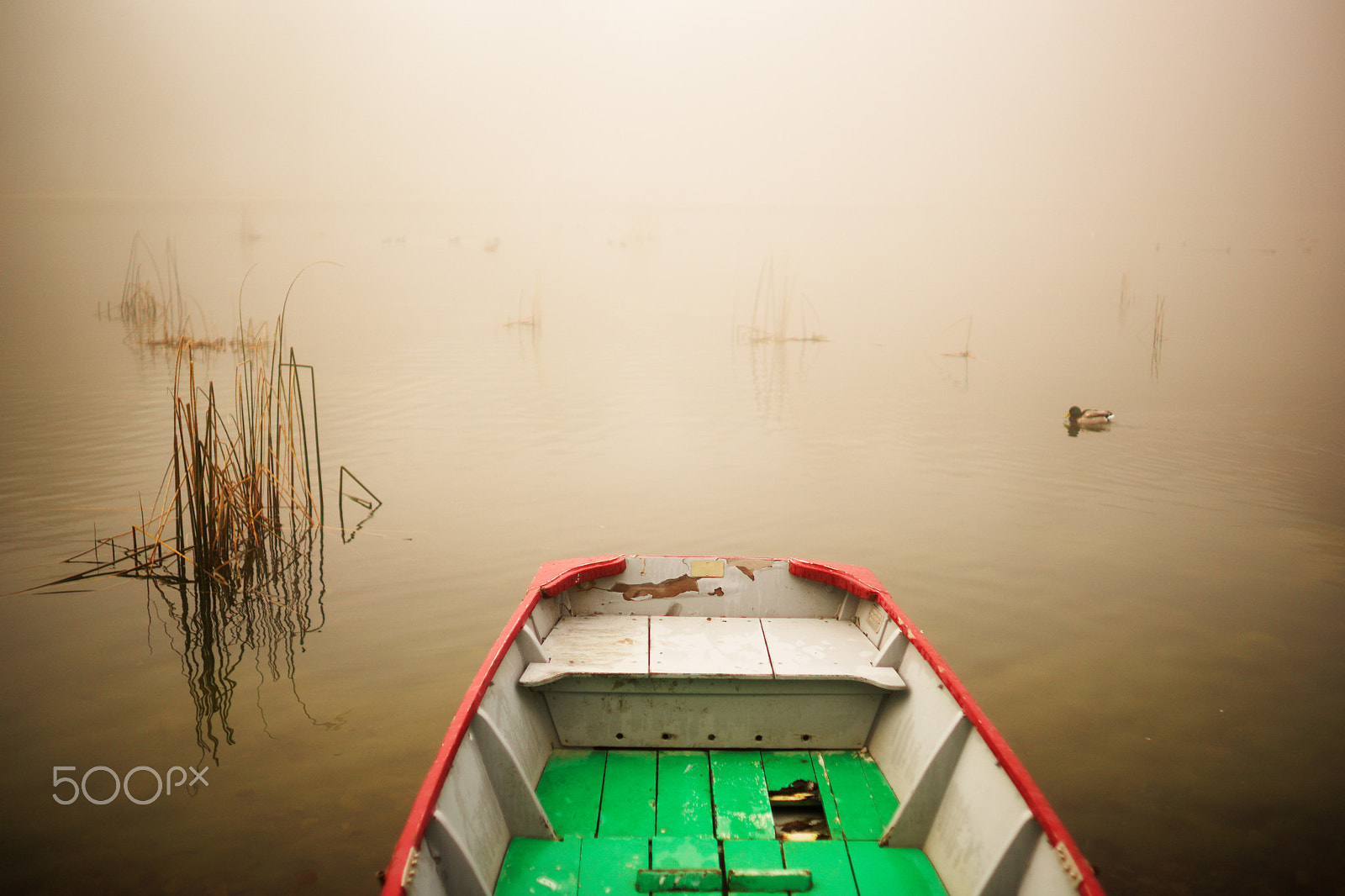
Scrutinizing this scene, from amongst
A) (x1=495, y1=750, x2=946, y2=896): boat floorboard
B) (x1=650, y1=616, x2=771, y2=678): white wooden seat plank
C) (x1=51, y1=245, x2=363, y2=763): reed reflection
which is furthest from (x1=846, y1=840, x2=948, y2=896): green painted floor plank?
(x1=51, y1=245, x2=363, y2=763): reed reflection

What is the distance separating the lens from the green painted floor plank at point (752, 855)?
2.67 metres

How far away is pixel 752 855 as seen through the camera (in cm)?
271

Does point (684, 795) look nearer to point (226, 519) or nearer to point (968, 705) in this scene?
point (968, 705)

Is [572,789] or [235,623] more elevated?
[572,789]

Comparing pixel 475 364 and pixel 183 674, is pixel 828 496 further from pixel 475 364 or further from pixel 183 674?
pixel 475 364

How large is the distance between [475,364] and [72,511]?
8.34 m

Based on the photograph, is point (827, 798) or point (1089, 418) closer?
point (827, 798)

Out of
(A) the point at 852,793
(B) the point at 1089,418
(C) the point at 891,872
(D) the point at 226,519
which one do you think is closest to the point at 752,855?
(C) the point at 891,872

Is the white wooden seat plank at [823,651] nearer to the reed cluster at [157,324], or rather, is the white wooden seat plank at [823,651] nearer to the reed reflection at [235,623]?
the reed reflection at [235,623]

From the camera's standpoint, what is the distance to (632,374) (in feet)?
47.9

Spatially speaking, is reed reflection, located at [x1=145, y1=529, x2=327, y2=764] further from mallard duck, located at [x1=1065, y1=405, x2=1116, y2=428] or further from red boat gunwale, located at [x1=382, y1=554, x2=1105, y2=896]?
mallard duck, located at [x1=1065, y1=405, x2=1116, y2=428]

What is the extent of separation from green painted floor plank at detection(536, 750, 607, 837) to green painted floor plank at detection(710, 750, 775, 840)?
0.48 meters

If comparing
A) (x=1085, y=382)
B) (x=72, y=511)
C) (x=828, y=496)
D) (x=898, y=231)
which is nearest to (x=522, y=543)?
(x=828, y=496)

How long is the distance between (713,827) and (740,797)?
21 centimetres
